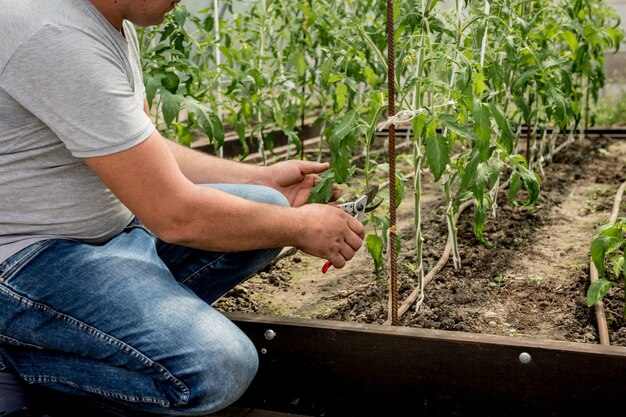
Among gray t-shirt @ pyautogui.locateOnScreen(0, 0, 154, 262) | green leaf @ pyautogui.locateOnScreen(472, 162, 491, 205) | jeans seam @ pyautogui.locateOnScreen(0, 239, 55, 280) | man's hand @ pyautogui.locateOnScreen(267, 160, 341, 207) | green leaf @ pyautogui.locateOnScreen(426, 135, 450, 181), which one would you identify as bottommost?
green leaf @ pyautogui.locateOnScreen(472, 162, 491, 205)

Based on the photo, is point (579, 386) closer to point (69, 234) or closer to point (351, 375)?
point (351, 375)

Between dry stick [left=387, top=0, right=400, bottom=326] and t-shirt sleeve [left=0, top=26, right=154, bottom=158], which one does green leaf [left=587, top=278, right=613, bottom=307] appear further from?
t-shirt sleeve [left=0, top=26, right=154, bottom=158]

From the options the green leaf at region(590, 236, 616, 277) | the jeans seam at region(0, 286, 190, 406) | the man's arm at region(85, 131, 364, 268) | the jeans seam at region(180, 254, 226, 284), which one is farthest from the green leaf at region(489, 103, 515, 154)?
the jeans seam at region(0, 286, 190, 406)

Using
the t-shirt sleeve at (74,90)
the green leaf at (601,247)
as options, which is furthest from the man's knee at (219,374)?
the green leaf at (601,247)

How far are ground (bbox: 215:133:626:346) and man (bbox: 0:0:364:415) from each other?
0.81m

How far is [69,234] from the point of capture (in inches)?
74.0

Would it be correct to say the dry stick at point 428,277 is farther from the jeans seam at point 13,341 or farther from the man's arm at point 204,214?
the jeans seam at point 13,341

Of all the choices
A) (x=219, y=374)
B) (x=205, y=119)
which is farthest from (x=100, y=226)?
(x=205, y=119)

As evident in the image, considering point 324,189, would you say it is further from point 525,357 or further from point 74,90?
point 74,90

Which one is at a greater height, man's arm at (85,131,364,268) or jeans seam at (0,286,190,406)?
man's arm at (85,131,364,268)

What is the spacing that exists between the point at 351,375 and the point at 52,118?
0.97 meters

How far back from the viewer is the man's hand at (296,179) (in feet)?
7.68

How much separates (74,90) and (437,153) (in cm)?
92

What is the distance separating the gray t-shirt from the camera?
1673 mm
